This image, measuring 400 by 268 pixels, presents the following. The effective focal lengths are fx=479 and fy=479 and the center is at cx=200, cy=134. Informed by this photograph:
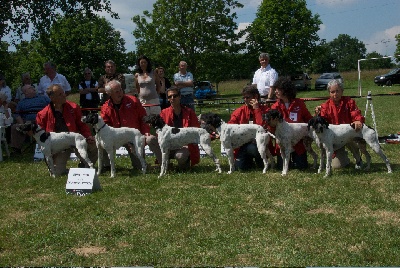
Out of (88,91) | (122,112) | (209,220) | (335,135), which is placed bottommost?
(209,220)

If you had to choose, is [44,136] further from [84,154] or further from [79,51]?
[79,51]

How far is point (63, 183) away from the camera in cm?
648

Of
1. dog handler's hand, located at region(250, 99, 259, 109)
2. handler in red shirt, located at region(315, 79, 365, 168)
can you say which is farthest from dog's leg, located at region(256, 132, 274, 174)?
handler in red shirt, located at region(315, 79, 365, 168)

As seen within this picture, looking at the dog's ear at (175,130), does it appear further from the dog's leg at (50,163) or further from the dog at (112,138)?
the dog's leg at (50,163)

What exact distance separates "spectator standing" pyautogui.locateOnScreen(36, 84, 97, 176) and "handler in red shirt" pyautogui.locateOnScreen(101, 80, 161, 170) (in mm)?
392

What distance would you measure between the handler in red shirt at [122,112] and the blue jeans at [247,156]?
4.18ft

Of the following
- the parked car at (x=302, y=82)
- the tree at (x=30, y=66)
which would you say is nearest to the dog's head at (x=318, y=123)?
the parked car at (x=302, y=82)

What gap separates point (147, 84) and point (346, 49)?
10944cm

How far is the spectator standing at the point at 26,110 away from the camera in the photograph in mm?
9805

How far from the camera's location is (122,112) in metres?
7.01

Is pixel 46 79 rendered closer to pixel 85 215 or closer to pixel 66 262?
pixel 85 215

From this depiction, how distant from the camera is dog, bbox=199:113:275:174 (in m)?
6.53

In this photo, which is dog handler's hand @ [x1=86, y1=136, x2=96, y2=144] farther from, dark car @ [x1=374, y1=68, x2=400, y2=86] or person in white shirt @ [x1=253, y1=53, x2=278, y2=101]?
dark car @ [x1=374, y1=68, x2=400, y2=86]

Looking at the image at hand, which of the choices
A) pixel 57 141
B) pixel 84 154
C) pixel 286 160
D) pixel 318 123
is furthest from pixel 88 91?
pixel 318 123
